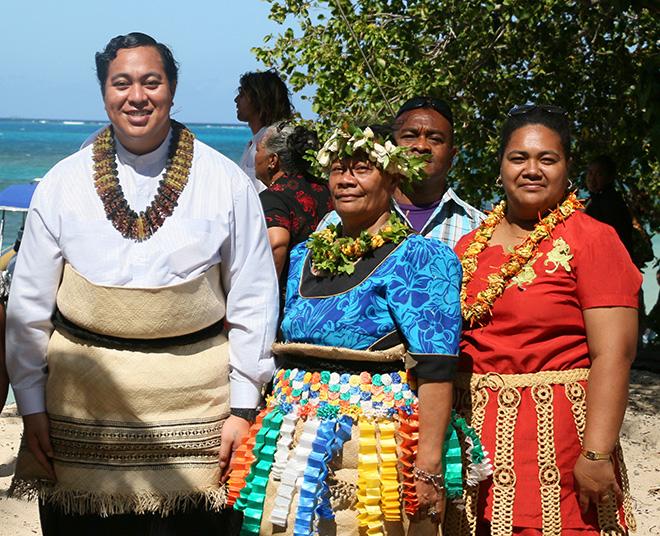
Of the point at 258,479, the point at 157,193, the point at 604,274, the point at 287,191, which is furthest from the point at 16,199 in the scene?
the point at 604,274

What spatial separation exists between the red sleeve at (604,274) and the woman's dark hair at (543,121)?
14.4 inches

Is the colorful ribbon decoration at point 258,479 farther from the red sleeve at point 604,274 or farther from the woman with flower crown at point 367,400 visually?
the red sleeve at point 604,274

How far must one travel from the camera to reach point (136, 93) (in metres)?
3.54

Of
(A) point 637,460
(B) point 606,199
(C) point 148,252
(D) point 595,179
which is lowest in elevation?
(A) point 637,460

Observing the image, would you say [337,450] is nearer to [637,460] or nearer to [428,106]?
[428,106]

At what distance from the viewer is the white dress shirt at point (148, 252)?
3.51 meters

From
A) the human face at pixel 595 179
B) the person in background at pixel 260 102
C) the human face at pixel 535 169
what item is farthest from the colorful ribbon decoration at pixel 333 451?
the human face at pixel 595 179

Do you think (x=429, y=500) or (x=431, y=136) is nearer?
(x=429, y=500)

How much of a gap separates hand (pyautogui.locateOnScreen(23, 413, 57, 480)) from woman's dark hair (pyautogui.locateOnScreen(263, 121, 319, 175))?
1.83 metres

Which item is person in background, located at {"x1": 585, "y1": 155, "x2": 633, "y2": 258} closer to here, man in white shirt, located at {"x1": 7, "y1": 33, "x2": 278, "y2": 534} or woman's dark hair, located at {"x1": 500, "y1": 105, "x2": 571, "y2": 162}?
woman's dark hair, located at {"x1": 500, "y1": 105, "x2": 571, "y2": 162}

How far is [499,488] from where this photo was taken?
11.6 ft

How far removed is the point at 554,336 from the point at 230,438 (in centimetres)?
114

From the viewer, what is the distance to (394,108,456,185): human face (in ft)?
14.5

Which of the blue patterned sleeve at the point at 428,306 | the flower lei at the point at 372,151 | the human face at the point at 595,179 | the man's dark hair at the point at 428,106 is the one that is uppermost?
the human face at the point at 595,179
